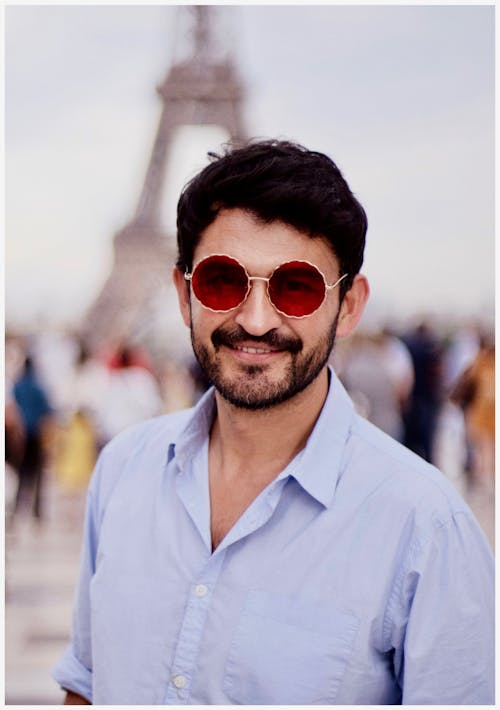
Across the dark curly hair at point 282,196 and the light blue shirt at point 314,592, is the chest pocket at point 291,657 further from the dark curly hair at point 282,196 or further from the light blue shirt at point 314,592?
the dark curly hair at point 282,196

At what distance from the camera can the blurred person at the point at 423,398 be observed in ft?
29.5

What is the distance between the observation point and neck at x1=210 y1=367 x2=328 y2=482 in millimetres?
Answer: 1848

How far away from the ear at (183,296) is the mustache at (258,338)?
0.62 feet

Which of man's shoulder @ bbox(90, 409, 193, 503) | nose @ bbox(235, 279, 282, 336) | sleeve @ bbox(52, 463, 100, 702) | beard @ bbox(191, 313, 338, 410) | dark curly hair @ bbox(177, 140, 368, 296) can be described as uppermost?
dark curly hair @ bbox(177, 140, 368, 296)

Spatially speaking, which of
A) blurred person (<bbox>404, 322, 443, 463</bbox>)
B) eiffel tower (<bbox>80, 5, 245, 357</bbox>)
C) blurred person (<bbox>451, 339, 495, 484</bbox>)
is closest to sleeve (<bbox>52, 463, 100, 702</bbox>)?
blurred person (<bbox>451, 339, 495, 484</bbox>)

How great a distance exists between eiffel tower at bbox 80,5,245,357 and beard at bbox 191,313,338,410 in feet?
60.5

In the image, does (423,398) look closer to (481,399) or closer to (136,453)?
(481,399)

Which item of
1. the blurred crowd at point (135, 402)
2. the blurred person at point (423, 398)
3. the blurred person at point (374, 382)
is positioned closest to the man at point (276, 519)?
the blurred crowd at point (135, 402)

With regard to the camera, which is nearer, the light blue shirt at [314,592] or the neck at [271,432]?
the light blue shirt at [314,592]

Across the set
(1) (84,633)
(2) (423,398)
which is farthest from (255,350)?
(2) (423,398)

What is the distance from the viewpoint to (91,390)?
729 cm

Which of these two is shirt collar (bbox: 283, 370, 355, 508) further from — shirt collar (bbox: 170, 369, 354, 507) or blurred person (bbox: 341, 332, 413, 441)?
blurred person (bbox: 341, 332, 413, 441)

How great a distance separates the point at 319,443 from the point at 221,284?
37 centimetres

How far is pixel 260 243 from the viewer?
176 cm
